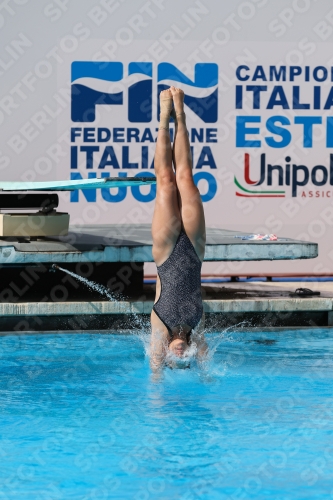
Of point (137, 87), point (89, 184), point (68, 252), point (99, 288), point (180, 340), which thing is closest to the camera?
point (180, 340)

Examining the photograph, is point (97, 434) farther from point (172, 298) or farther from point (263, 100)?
point (263, 100)

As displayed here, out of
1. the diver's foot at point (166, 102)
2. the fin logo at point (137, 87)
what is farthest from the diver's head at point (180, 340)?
the fin logo at point (137, 87)

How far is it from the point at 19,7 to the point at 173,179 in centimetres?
490

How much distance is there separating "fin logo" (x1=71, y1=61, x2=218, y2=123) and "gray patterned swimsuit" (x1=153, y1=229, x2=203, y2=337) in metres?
4.50

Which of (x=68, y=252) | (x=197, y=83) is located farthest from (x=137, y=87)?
(x=68, y=252)

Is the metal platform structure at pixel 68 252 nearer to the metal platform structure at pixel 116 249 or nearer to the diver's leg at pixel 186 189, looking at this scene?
the metal platform structure at pixel 116 249

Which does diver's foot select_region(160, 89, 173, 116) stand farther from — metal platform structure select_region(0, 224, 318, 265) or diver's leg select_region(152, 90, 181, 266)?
metal platform structure select_region(0, 224, 318, 265)

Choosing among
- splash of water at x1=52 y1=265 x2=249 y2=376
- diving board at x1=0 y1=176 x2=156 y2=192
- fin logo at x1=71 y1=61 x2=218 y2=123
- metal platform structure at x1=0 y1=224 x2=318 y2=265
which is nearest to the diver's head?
splash of water at x1=52 y1=265 x2=249 y2=376

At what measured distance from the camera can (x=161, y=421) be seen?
4.66 meters

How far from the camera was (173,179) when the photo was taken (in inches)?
204

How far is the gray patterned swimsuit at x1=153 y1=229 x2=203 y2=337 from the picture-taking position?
514 cm

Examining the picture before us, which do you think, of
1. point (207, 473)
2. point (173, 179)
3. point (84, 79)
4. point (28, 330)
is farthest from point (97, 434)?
point (84, 79)

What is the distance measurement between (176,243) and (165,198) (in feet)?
0.93

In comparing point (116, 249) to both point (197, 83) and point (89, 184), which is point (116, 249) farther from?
point (197, 83)
